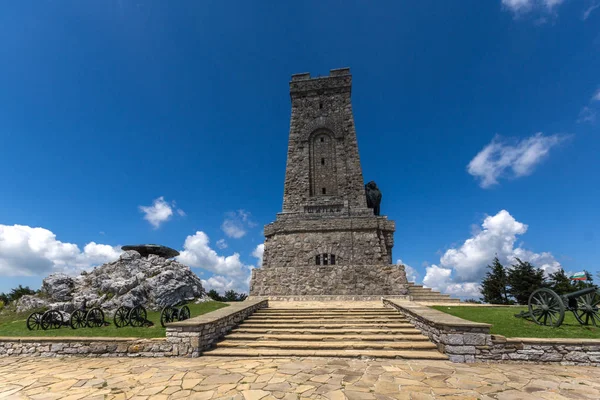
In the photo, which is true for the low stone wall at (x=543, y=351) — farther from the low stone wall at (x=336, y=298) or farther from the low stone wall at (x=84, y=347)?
the low stone wall at (x=336, y=298)

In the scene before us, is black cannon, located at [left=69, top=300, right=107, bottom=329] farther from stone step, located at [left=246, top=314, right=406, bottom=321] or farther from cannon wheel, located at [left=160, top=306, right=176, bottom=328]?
stone step, located at [left=246, top=314, right=406, bottom=321]

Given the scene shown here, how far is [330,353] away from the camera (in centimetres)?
636

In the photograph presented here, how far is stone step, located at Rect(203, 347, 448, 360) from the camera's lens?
6078 millimetres

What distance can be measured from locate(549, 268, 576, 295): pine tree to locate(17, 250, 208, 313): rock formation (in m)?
25.9

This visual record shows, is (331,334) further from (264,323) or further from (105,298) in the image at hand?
(105,298)

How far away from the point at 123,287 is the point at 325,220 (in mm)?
12462

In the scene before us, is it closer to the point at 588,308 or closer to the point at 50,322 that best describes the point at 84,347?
the point at 50,322

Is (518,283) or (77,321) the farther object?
(518,283)

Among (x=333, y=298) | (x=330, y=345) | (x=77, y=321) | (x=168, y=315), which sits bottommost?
(x=330, y=345)

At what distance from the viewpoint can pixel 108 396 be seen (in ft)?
14.0

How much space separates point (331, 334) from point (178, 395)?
4667 millimetres

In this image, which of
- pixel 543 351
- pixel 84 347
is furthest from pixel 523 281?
pixel 84 347

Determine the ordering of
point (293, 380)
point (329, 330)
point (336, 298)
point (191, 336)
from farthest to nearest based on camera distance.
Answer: point (336, 298)
point (329, 330)
point (191, 336)
point (293, 380)

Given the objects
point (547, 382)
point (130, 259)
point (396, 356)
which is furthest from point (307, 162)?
point (547, 382)
